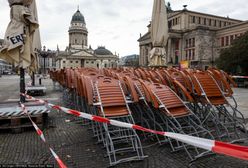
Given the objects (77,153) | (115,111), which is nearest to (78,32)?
(115,111)

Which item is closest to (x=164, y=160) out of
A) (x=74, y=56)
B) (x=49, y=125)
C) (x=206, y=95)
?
(x=206, y=95)

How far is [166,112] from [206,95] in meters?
1.56

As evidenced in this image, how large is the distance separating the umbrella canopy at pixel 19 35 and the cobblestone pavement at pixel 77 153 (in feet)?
6.94

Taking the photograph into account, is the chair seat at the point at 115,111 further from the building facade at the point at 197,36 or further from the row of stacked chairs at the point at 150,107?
the building facade at the point at 197,36

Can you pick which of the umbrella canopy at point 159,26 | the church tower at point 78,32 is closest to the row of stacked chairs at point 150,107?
the umbrella canopy at point 159,26

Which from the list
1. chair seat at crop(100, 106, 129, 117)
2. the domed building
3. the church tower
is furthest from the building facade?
chair seat at crop(100, 106, 129, 117)

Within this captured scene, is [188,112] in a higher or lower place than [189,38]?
lower

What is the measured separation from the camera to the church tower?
9581 centimetres

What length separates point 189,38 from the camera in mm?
60750

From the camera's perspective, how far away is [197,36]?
5728cm

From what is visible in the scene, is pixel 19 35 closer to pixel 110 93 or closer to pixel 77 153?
pixel 110 93

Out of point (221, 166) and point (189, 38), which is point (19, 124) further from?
point (189, 38)

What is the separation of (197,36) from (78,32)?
56.2 metres

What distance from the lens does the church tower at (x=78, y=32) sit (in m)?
95.8
